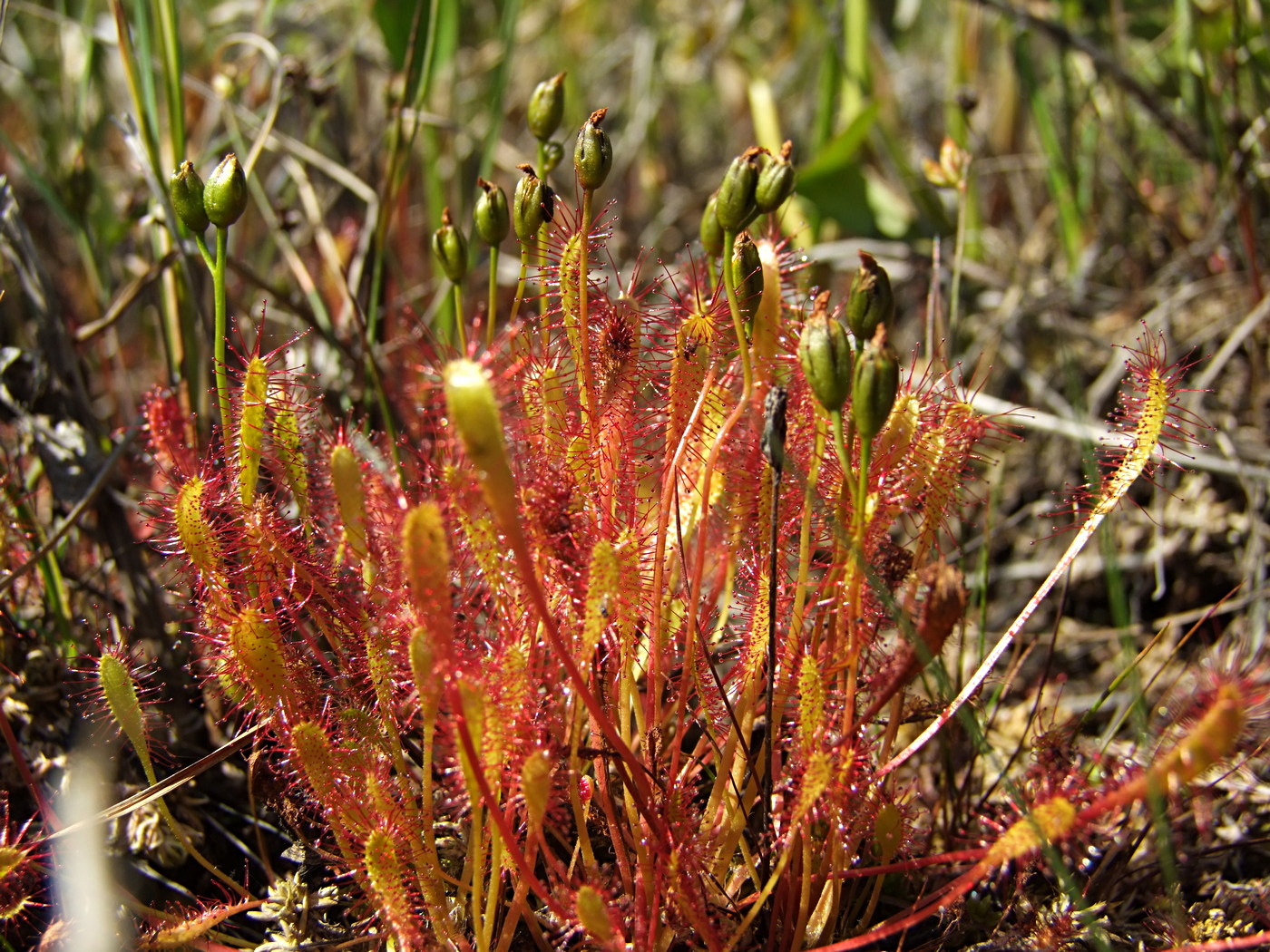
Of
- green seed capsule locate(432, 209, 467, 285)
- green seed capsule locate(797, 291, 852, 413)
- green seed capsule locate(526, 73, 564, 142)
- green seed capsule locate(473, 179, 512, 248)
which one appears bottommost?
green seed capsule locate(797, 291, 852, 413)

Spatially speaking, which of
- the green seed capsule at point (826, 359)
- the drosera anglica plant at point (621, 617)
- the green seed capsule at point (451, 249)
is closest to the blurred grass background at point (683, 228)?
the green seed capsule at point (451, 249)

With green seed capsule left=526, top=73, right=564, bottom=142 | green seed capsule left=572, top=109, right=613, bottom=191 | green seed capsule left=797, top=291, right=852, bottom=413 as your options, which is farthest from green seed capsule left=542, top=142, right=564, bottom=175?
green seed capsule left=797, top=291, right=852, bottom=413

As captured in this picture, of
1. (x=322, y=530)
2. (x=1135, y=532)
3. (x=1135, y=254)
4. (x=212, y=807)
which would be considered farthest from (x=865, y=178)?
(x=212, y=807)

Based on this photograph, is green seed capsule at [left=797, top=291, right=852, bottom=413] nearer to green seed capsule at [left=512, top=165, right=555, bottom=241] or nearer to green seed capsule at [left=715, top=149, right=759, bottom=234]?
green seed capsule at [left=715, top=149, right=759, bottom=234]

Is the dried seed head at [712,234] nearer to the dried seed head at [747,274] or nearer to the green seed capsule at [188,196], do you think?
the dried seed head at [747,274]

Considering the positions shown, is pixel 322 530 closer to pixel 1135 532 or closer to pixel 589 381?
pixel 589 381

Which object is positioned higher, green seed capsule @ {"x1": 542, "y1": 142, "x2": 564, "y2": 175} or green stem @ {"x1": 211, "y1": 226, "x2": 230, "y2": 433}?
green seed capsule @ {"x1": 542, "y1": 142, "x2": 564, "y2": 175}

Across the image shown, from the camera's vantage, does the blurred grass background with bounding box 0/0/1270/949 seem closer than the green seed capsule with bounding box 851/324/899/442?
No

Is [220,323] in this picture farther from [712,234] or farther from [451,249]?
[712,234]
